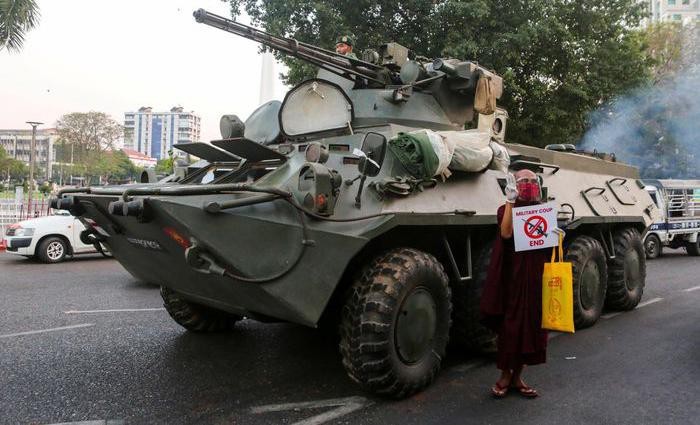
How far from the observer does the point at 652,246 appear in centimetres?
1480

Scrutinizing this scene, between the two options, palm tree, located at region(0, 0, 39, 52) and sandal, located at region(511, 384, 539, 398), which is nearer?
sandal, located at region(511, 384, 539, 398)

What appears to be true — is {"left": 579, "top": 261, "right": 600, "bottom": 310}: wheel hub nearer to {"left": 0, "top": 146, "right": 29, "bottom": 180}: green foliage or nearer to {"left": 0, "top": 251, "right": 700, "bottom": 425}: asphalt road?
{"left": 0, "top": 251, "right": 700, "bottom": 425}: asphalt road

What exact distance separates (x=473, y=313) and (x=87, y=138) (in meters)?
49.2

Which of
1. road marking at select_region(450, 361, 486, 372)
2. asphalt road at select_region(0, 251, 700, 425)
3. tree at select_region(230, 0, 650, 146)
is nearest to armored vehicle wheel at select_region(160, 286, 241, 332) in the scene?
asphalt road at select_region(0, 251, 700, 425)

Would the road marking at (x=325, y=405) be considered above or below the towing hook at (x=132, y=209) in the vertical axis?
below

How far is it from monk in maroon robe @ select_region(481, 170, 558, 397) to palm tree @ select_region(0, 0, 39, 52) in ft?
49.8

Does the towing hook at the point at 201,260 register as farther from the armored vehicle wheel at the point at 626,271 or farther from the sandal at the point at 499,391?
the armored vehicle wheel at the point at 626,271

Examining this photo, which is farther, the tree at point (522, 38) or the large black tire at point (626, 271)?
the tree at point (522, 38)

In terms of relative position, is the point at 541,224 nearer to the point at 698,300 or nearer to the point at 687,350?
the point at 687,350

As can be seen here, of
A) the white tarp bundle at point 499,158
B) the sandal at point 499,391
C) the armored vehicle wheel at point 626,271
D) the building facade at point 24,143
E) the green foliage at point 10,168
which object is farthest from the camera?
the building facade at point 24,143

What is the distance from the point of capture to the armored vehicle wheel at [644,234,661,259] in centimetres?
1468

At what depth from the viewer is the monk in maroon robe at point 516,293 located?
4.09 metres

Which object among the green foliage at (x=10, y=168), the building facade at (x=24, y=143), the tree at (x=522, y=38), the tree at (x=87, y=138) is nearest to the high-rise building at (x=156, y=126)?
the building facade at (x=24, y=143)

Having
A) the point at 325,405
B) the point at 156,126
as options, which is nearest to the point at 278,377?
the point at 325,405
